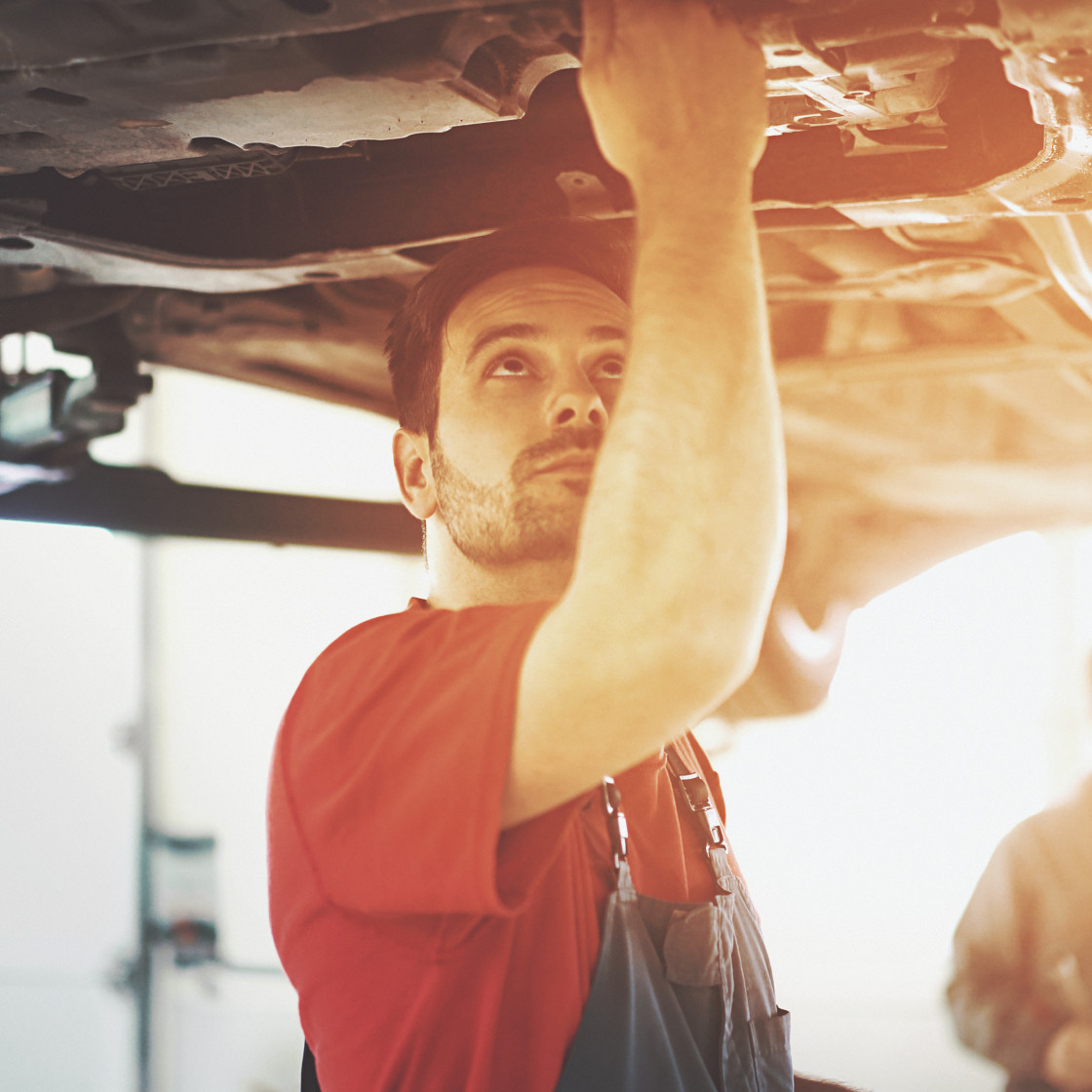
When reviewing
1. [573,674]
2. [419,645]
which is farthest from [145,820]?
[573,674]

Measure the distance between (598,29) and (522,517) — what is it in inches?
Answer: 14.3

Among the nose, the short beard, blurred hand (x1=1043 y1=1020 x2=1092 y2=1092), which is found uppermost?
the nose

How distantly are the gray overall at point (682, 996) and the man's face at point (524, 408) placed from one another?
0.72ft

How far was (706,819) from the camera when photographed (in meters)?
0.92

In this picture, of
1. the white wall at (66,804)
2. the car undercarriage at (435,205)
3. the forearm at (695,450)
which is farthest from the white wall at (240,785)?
the forearm at (695,450)

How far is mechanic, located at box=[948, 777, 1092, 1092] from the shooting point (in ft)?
5.04

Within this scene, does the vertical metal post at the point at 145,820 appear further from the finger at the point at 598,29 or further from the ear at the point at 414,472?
the finger at the point at 598,29

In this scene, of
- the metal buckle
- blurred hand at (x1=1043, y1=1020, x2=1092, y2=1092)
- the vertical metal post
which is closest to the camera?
the metal buckle

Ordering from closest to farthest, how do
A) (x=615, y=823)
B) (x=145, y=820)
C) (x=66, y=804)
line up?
1. (x=615, y=823)
2. (x=145, y=820)
3. (x=66, y=804)

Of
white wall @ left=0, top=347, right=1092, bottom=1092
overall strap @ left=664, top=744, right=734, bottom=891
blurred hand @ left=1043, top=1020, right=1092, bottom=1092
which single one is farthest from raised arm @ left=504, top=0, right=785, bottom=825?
white wall @ left=0, top=347, right=1092, bottom=1092

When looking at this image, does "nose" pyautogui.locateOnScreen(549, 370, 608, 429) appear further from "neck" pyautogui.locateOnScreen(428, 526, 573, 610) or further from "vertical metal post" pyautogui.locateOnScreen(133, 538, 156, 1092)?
"vertical metal post" pyautogui.locateOnScreen(133, 538, 156, 1092)

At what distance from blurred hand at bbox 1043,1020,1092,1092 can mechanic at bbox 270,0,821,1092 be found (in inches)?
32.0

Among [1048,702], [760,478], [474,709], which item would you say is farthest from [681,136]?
[1048,702]

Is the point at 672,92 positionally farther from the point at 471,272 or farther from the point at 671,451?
the point at 471,272
